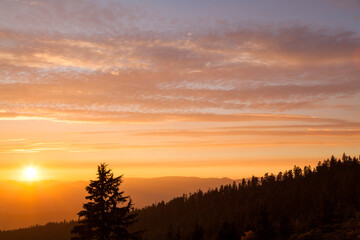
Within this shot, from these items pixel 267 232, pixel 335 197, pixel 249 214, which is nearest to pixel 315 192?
pixel 335 197

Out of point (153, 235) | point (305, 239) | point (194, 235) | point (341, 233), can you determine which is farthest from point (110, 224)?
point (153, 235)

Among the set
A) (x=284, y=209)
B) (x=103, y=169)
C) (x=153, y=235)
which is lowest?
(x=153, y=235)

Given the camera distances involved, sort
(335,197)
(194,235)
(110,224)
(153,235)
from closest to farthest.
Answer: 1. (110,224)
2. (194,235)
3. (335,197)
4. (153,235)

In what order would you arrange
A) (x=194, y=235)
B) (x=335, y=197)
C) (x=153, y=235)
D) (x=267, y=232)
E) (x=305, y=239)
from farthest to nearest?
1. (x=153, y=235)
2. (x=335, y=197)
3. (x=194, y=235)
4. (x=267, y=232)
5. (x=305, y=239)

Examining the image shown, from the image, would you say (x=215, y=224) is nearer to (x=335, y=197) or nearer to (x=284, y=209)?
(x=284, y=209)

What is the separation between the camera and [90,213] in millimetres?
26094

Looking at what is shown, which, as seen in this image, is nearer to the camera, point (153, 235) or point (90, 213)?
point (90, 213)

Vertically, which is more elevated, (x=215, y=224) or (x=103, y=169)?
(x=103, y=169)

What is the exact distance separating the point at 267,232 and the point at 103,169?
36.7m

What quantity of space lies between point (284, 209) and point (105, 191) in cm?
16615

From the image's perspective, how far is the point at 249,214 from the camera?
570 feet

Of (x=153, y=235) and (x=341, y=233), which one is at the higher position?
(x=341, y=233)

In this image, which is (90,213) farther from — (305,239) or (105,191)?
(305,239)

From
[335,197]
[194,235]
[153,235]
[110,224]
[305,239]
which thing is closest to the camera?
[110,224]
